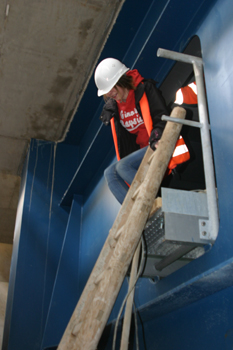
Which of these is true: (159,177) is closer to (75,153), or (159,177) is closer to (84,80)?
(84,80)

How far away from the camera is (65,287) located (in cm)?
601

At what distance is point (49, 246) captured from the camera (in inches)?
262

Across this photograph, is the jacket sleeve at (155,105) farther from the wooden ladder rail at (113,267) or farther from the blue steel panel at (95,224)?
the blue steel panel at (95,224)

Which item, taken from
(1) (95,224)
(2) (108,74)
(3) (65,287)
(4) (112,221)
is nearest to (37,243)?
(3) (65,287)

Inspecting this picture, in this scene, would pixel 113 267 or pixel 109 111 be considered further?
pixel 109 111

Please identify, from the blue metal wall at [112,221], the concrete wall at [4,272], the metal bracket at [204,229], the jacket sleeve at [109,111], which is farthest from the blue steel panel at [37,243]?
the metal bracket at [204,229]

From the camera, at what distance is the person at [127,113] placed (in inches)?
141

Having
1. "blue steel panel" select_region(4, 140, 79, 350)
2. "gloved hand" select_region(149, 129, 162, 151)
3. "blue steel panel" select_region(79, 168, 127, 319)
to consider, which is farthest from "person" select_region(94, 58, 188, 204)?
"blue steel panel" select_region(4, 140, 79, 350)

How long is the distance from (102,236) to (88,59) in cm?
307

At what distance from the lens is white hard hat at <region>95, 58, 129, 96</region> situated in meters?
3.94

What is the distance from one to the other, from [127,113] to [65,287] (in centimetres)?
342

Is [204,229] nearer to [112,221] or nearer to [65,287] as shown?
[112,221]

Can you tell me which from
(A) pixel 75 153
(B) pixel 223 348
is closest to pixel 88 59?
(A) pixel 75 153

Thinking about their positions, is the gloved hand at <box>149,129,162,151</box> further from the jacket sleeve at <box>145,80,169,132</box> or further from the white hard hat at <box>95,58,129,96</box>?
the white hard hat at <box>95,58,129,96</box>
